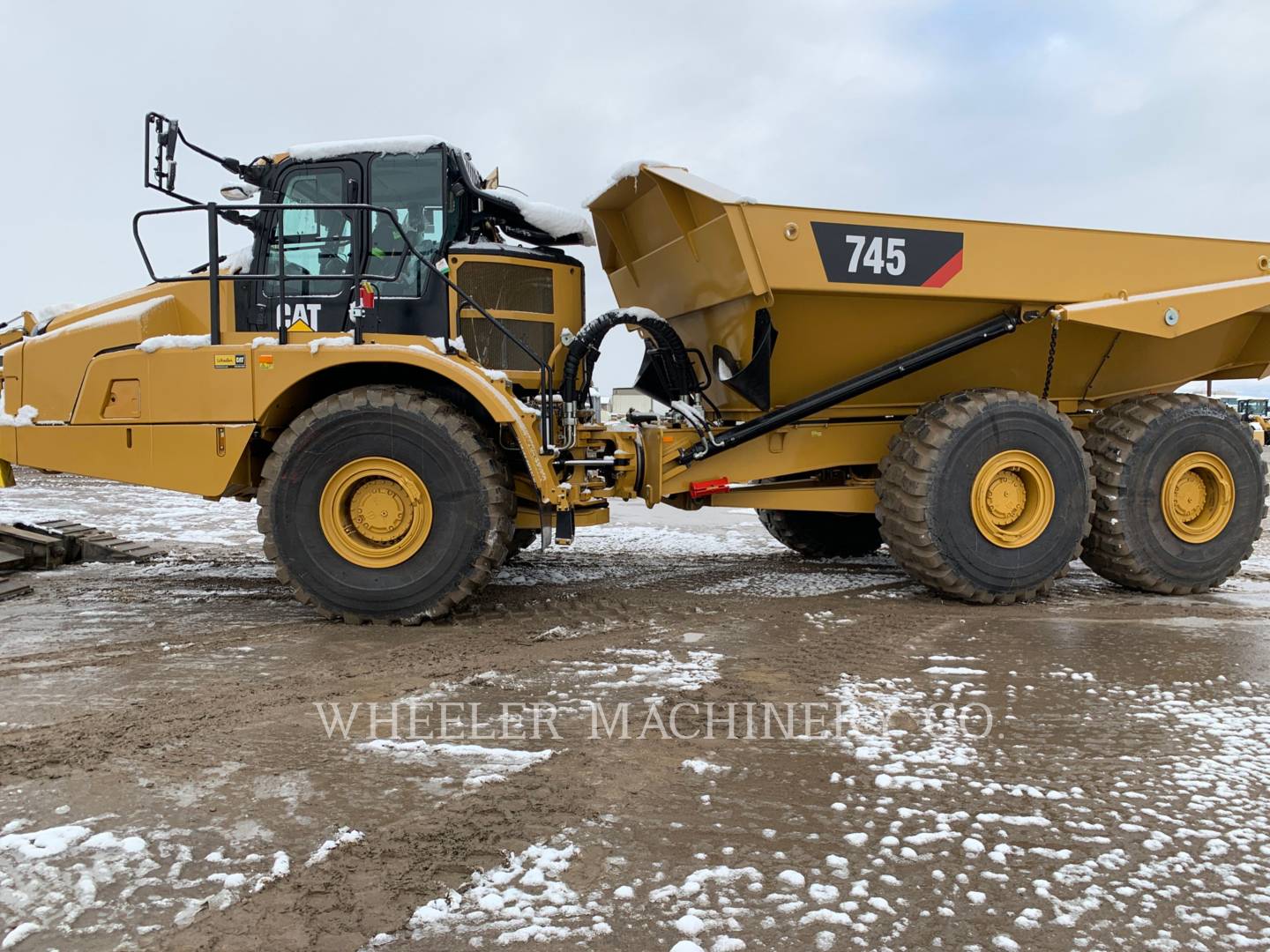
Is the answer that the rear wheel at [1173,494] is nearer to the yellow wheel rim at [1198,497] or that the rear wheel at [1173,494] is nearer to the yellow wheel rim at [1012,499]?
the yellow wheel rim at [1198,497]

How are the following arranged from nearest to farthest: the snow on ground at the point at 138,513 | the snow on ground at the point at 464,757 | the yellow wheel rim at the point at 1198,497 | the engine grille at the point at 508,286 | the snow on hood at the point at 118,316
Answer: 1. the snow on ground at the point at 464,757
2. the snow on hood at the point at 118,316
3. the engine grille at the point at 508,286
4. the yellow wheel rim at the point at 1198,497
5. the snow on ground at the point at 138,513

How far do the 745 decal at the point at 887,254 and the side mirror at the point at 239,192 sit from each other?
3.18 meters

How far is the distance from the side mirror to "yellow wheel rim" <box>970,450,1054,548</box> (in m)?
4.41

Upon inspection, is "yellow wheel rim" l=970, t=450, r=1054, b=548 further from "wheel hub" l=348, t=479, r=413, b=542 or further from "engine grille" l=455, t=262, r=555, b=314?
"wheel hub" l=348, t=479, r=413, b=542

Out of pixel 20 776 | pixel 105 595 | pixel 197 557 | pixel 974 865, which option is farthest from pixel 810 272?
pixel 197 557

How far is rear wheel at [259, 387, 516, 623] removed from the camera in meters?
4.44

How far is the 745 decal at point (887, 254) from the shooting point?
491cm

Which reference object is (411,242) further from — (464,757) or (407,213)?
(464,757)

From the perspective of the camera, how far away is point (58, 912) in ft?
6.16

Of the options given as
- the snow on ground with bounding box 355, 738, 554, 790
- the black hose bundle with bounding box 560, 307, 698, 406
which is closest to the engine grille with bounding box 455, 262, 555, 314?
the black hose bundle with bounding box 560, 307, 698, 406

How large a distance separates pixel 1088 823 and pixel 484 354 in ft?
12.5

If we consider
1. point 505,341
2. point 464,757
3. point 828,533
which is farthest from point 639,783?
point 828,533

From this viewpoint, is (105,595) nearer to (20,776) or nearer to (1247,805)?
(20,776)

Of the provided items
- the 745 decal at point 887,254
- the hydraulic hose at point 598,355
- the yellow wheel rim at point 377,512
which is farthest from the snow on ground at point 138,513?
the 745 decal at point 887,254
